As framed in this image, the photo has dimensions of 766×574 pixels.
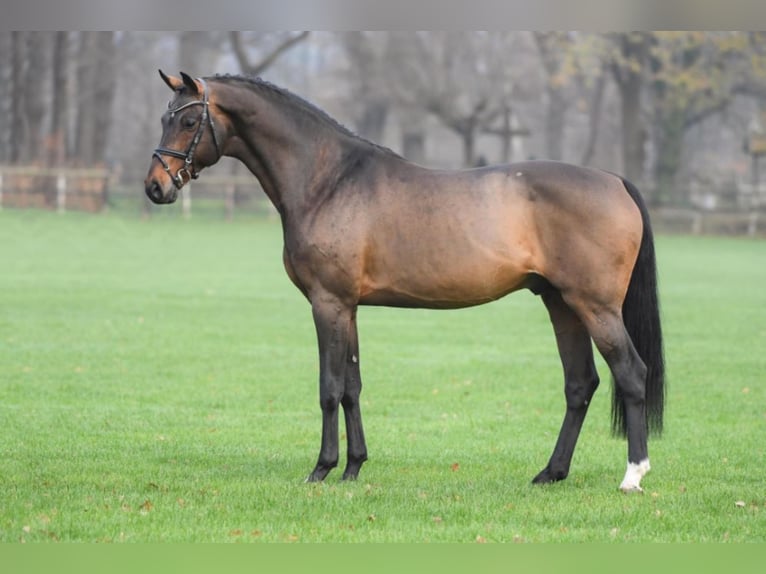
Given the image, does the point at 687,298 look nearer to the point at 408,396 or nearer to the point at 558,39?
the point at 408,396

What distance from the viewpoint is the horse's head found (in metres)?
7.47

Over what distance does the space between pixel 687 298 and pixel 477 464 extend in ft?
48.3

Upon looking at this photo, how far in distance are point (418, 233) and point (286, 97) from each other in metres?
1.24

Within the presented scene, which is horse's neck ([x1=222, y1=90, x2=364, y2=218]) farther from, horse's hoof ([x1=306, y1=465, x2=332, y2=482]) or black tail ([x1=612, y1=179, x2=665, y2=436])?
black tail ([x1=612, y1=179, x2=665, y2=436])

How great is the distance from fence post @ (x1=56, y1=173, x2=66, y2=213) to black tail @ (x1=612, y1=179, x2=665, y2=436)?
36.3 metres

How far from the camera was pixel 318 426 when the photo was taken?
10.0 m

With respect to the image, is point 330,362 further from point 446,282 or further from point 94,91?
point 94,91

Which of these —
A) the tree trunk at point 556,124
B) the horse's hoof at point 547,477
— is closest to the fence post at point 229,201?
the tree trunk at point 556,124

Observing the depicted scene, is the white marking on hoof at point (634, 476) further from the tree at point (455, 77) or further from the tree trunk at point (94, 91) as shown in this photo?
the tree at point (455, 77)

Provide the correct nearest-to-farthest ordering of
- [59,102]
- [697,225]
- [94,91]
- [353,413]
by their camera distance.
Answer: [353,413]
[697,225]
[59,102]
[94,91]

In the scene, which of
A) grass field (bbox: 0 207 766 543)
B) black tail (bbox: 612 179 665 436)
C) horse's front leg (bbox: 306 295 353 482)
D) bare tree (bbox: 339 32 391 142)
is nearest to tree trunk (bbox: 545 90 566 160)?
bare tree (bbox: 339 32 391 142)

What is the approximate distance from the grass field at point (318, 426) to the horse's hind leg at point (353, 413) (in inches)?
6.1

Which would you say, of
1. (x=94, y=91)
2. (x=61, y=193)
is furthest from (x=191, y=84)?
(x=94, y=91)

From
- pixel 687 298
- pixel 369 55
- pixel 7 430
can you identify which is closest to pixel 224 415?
pixel 7 430
